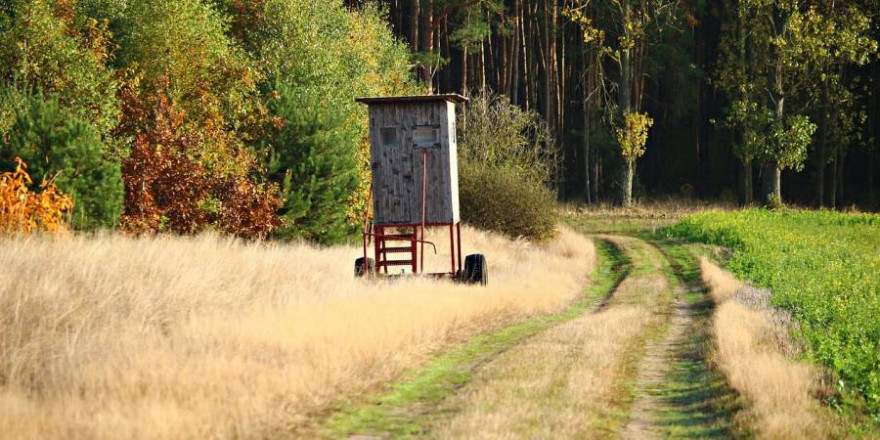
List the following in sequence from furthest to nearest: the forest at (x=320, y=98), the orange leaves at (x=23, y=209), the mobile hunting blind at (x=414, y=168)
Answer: the forest at (x=320, y=98)
the mobile hunting blind at (x=414, y=168)
the orange leaves at (x=23, y=209)

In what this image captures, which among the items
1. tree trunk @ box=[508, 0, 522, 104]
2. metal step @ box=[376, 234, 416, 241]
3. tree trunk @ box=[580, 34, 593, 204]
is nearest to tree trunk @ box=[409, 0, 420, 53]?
tree trunk @ box=[508, 0, 522, 104]

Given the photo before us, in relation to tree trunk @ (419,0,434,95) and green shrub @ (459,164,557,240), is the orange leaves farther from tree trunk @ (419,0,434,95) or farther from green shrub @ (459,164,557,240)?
tree trunk @ (419,0,434,95)

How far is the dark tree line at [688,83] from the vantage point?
51.2m

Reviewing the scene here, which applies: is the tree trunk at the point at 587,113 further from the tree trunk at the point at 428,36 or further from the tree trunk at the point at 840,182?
the tree trunk at the point at 840,182

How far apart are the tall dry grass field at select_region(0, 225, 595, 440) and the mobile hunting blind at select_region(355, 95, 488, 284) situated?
209 centimetres

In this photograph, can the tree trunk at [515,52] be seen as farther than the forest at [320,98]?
Yes

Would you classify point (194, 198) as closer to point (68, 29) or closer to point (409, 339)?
point (68, 29)

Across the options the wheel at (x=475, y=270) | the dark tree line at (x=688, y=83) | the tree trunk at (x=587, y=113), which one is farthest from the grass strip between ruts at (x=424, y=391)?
the tree trunk at (x=587, y=113)

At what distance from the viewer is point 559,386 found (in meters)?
13.0

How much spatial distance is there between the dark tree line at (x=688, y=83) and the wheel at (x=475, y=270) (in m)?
29.4

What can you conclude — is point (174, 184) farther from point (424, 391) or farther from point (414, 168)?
point (424, 391)

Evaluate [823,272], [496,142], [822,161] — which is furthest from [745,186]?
[823,272]

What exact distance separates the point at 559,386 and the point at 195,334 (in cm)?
488

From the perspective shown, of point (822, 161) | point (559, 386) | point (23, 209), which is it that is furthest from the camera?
point (822, 161)
